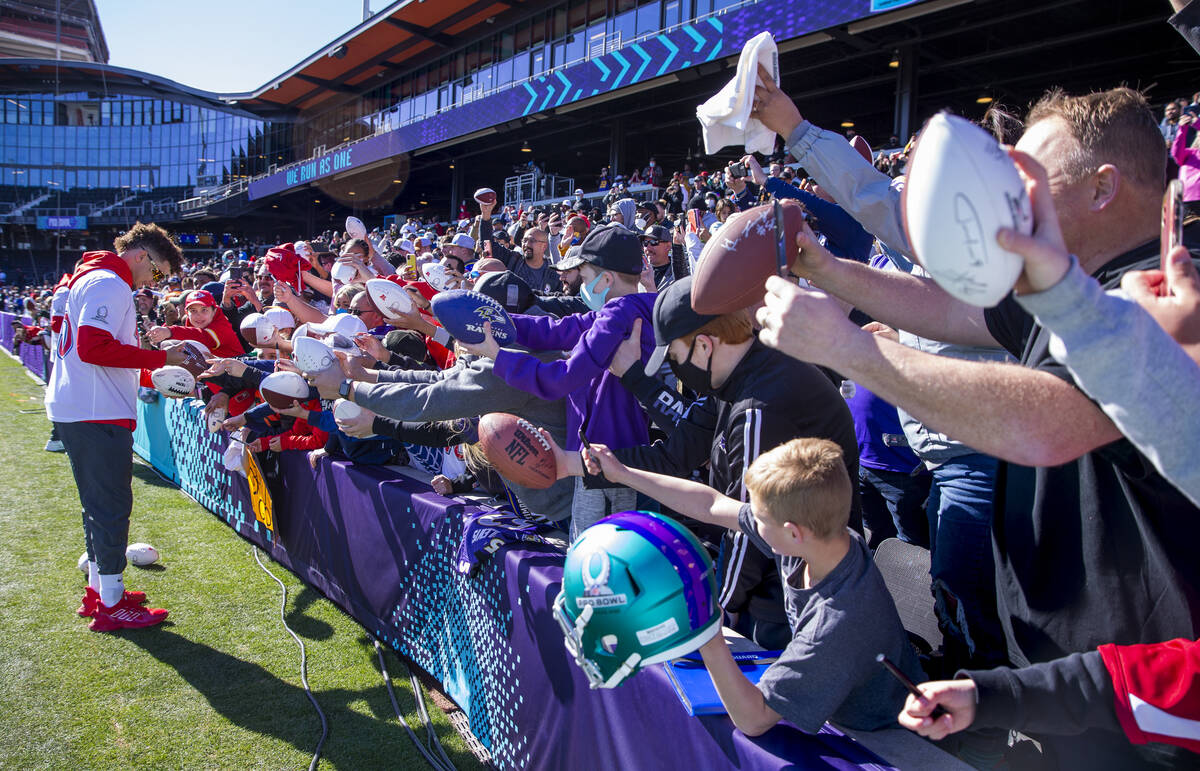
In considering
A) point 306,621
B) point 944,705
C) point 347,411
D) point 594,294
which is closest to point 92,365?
point 306,621

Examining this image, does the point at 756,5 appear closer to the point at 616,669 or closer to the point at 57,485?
the point at 57,485

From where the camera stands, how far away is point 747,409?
2.38 meters

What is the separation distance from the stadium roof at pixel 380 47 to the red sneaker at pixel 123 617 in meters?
32.3

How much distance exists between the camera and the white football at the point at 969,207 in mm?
1116

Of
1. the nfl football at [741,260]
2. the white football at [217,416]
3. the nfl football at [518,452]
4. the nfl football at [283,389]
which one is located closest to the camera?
the nfl football at [741,260]

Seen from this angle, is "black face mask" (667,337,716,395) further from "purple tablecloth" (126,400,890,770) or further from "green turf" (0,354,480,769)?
"green turf" (0,354,480,769)

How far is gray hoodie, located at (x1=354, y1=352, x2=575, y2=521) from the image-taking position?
3.48m

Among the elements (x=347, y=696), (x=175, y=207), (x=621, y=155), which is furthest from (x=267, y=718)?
(x=175, y=207)

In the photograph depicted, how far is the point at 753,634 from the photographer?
255 centimetres

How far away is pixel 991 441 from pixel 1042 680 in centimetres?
49

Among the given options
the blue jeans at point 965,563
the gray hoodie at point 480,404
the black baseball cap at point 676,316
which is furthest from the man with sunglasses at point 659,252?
the blue jeans at point 965,563

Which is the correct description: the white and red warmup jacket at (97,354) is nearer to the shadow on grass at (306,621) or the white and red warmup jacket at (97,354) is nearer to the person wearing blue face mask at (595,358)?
the shadow on grass at (306,621)

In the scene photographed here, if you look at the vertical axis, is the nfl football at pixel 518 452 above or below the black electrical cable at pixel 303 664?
above

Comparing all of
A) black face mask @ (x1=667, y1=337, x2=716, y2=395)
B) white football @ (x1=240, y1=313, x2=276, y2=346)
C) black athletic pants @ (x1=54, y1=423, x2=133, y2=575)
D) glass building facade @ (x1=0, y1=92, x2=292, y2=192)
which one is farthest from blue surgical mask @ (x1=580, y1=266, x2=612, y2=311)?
glass building facade @ (x1=0, y1=92, x2=292, y2=192)
